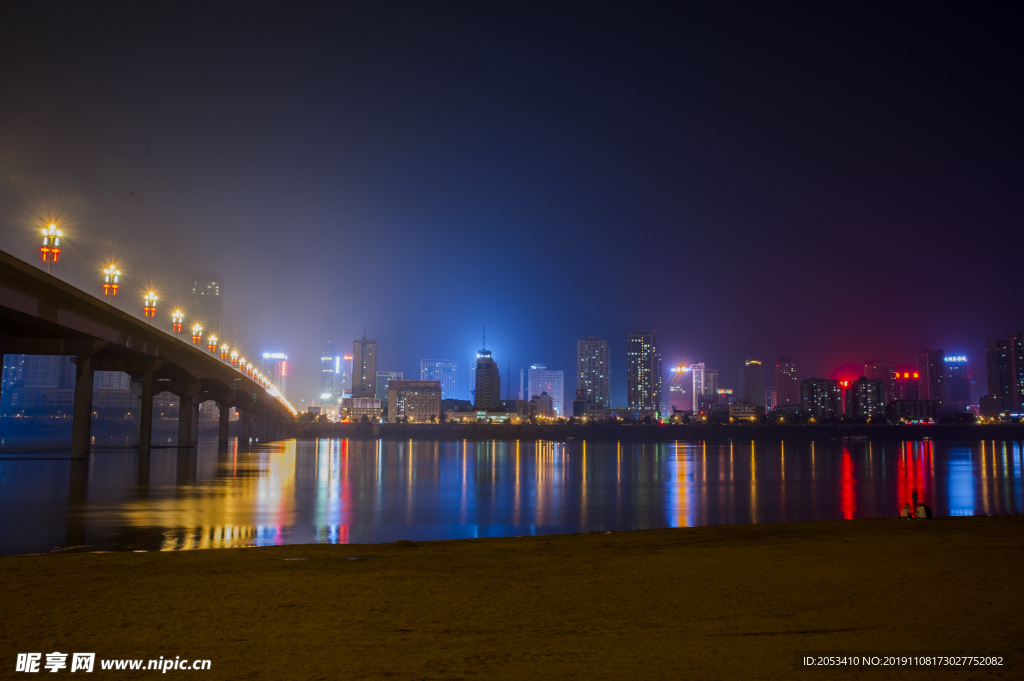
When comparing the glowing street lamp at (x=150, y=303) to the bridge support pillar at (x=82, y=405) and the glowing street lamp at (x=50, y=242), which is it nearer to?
the bridge support pillar at (x=82, y=405)

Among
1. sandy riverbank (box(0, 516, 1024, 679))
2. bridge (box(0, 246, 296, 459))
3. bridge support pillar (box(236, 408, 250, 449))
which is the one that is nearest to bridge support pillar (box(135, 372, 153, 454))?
bridge (box(0, 246, 296, 459))

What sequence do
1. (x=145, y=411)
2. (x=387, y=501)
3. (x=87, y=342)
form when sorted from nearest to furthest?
(x=387, y=501)
(x=87, y=342)
(x=145, y=411)

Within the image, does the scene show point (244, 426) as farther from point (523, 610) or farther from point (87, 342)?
point (523, 610)

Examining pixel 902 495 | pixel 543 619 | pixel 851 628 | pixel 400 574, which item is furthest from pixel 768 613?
pixel 902 495

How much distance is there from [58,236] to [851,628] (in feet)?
142

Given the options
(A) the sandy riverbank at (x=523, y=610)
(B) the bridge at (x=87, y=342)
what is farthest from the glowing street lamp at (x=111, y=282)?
(A) the sandy riverbank at (x=523, y=610)

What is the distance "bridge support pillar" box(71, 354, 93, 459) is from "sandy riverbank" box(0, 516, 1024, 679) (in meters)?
45.0

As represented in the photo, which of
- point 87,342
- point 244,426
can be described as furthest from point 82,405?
point 244,426

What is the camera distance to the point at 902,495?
40.6 m

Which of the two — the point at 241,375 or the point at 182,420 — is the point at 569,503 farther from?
the point at 241,375

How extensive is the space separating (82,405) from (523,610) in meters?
54.4

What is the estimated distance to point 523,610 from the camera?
905 cm

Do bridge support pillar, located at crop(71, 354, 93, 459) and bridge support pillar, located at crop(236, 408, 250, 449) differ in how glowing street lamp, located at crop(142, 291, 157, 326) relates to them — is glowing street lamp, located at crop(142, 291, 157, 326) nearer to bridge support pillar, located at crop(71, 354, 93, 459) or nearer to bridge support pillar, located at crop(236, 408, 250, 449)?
bridge support pillar, located at crop(71, 354, 93, 459)

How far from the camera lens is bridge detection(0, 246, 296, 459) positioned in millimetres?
37812
